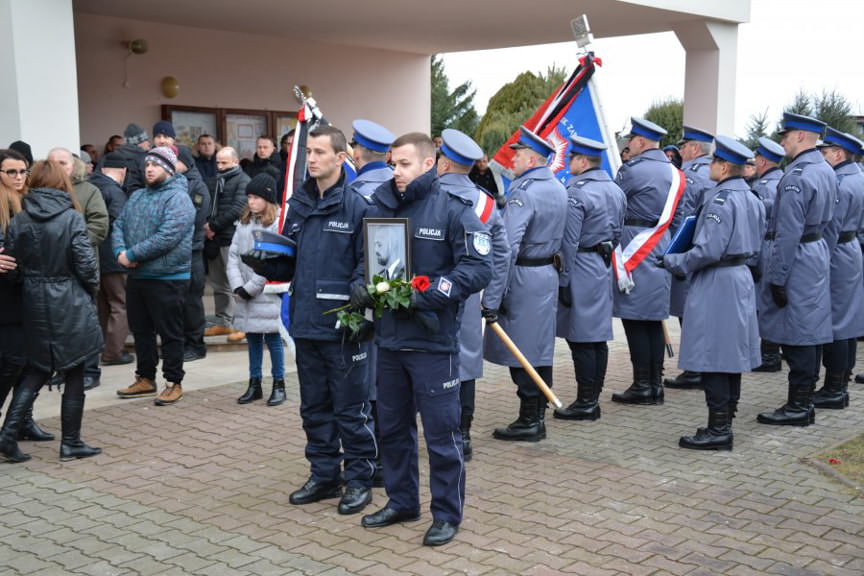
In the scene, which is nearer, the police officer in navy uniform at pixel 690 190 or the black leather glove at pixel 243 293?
the black leather glove at pixel 243 293

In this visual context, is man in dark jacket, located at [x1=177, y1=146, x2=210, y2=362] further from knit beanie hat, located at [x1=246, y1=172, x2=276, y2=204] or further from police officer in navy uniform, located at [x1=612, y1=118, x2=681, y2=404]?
police officer in navy uniform, located at [x1=612, y1=118, x2=681, y2=404]

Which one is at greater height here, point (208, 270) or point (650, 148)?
point (650, 148)

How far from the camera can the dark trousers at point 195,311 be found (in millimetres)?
8836

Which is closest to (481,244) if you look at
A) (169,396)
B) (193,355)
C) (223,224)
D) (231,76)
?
(169,396)

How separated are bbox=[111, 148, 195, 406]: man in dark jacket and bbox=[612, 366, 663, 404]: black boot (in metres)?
3.60

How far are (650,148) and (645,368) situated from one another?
73.4 inches

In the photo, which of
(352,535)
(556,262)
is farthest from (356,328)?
(556,262)

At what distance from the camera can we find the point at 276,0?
11.2 m

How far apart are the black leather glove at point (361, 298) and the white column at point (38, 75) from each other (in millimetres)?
5463

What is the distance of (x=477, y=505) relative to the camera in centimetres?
507

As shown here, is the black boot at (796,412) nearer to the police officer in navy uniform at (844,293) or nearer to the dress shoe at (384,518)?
the police officer in navy uniform at (844,293)

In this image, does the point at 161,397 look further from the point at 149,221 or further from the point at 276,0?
the point at 276,0

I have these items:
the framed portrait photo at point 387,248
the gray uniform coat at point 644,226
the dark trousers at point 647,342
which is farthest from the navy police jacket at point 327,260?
the dark trousers at point 647,342

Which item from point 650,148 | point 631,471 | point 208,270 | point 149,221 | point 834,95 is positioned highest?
point 834,95
